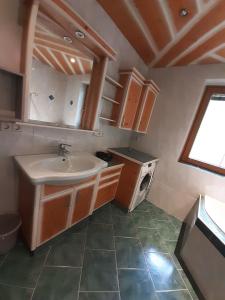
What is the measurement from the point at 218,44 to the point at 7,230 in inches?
116

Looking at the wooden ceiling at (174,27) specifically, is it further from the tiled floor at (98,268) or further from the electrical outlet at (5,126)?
the tiled floor at (98,268)

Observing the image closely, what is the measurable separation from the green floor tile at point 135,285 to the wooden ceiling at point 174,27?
2561 millimetres

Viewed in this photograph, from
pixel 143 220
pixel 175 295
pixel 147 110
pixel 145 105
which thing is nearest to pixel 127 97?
pixel 145 105

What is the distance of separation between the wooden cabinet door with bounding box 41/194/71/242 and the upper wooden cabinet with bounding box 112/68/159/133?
1.23 metres

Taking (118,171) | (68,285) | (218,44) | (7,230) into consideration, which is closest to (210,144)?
(218,44)

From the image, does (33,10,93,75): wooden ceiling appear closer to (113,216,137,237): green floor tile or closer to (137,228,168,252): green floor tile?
(113,216,137,237): green floor tile

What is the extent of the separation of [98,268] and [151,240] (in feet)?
2.73

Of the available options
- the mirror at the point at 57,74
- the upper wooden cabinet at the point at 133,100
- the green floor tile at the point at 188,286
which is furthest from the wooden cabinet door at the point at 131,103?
the green floor tile at the point at 188,286

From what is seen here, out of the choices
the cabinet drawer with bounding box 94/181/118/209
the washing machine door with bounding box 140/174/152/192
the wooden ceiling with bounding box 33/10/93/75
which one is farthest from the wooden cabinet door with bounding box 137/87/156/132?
the wooden ceiling with bounding box 33/10/93/75

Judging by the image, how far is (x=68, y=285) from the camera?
1.22 metres

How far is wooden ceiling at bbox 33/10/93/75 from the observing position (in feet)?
3.75

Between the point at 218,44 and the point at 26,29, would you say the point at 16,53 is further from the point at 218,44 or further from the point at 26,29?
the point at 218,44

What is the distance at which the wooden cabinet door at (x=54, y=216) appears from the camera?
1.28 m

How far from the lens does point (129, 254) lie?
5.39ft
